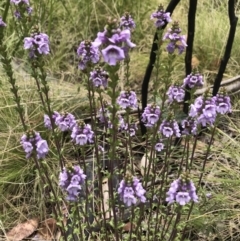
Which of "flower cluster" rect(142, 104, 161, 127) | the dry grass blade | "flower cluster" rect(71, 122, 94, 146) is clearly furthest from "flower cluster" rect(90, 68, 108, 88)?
the dry grass blade

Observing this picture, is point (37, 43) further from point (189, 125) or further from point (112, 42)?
point (189, 125)

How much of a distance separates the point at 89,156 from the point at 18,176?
458mm

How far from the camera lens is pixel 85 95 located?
368 cm

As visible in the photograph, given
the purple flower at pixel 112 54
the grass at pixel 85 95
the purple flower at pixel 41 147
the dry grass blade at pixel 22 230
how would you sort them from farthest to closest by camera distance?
the dry grass blade at pixel 22 230 → the grass at pixel 85 95 → the purple flower at pixel 41 147 → the purple flower at pixel 112 54

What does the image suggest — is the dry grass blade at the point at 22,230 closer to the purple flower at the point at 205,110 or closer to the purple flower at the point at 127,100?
the purple flower at the point at 127,100

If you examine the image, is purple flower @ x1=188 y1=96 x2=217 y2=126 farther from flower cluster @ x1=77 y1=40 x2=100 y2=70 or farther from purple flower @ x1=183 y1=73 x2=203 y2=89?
flower cluster @ x1=77 y1=40 x2=100 y2=70

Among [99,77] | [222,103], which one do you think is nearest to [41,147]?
[99,77]

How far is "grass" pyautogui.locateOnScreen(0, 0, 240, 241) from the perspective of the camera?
9.00 ft

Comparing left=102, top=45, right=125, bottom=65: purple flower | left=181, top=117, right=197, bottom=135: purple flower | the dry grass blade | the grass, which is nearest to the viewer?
left=102, top=45, right=125, bottom=65: purple flower

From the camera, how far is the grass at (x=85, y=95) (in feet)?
9.00

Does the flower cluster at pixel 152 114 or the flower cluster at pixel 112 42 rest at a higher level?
the flower cluster at pixel 112 42

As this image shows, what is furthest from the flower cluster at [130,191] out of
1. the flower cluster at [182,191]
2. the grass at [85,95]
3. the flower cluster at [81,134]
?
the grass at [85,95]

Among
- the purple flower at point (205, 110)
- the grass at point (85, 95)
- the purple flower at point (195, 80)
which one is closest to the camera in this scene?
the purple flower at point (205, 110)

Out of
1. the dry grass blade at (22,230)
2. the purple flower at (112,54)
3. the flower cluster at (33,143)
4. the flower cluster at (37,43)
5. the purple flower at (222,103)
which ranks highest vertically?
the purple flower at (112,54)
